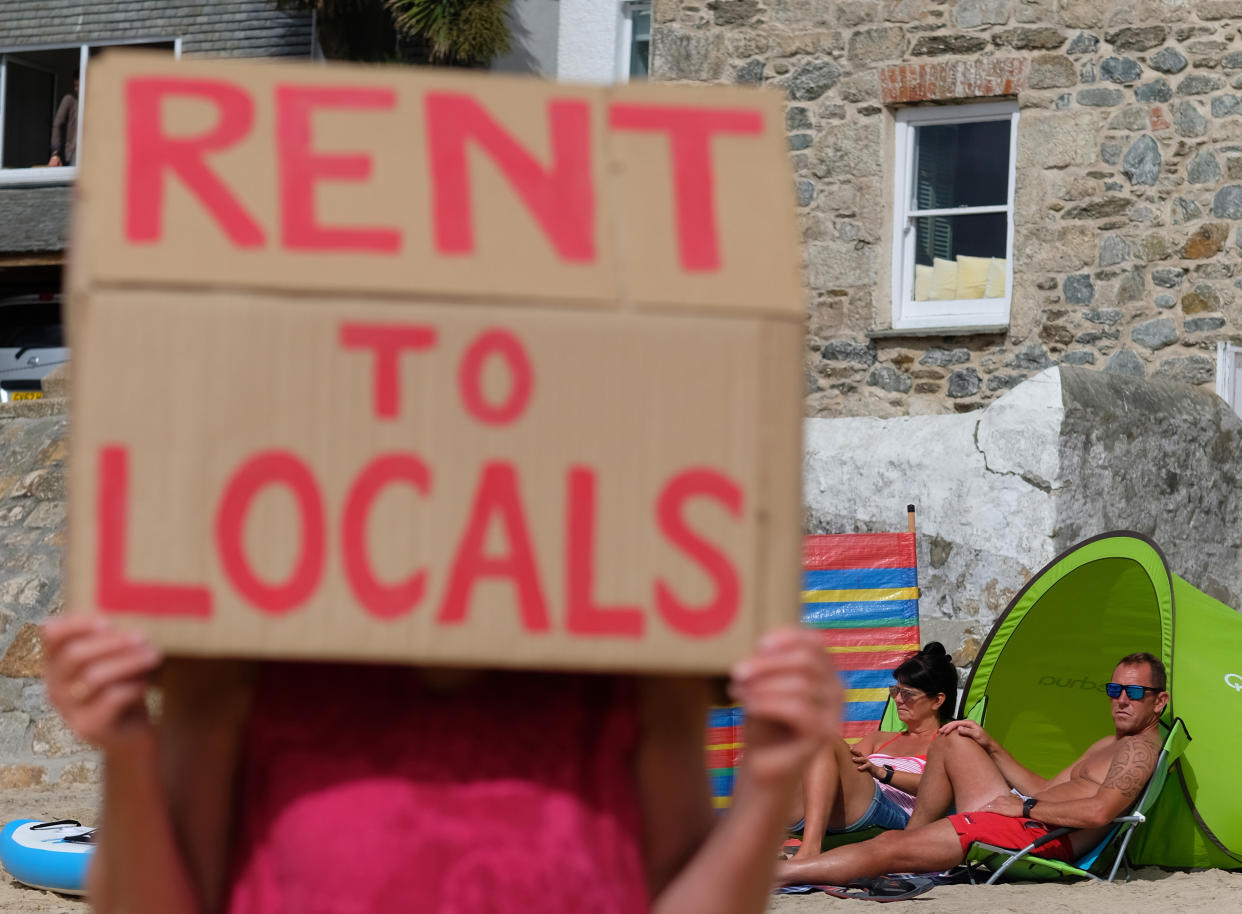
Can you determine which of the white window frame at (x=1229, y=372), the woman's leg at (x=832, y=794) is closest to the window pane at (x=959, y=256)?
the white window frame at (x=1229, y=372)

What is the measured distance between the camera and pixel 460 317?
157 cm

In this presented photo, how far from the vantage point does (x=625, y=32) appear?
14172mm

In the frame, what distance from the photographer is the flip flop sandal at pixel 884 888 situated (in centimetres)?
627

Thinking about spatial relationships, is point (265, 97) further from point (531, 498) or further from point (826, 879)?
point (826, 879)

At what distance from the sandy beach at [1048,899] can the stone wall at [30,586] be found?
2229 mm

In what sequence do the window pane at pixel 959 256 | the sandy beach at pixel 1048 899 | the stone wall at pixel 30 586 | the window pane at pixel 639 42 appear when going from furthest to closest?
the window pane at pixel 639 42, the window pane at pixel 959 256, the stone wall at pixel 30 586, the sandy beach at pixel 1048 899

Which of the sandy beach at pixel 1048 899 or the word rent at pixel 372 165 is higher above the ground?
the word rent at pixel 372 165

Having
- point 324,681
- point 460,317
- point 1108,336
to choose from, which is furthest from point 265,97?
point 1108,336

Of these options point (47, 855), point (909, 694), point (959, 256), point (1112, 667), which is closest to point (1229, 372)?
point (959, 256)

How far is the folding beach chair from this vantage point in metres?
6.59

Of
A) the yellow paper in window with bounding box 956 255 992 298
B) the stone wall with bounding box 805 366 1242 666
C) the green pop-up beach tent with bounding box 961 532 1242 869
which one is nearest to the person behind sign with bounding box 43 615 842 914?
the green pop-up beach tent with bounding box 961 532 1242 869

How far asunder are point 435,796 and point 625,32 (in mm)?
13125

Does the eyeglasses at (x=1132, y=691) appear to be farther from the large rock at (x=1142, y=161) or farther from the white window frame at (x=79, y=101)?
the white window frame at (x=79, y=101)

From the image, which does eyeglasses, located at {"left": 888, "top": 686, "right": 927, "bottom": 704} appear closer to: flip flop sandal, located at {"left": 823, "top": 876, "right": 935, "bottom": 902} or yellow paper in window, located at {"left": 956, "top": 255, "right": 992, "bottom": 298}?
flip flop sandal, located at {"left": 823, "top": 876, "right": 935, "bottom": 902}
